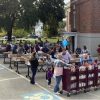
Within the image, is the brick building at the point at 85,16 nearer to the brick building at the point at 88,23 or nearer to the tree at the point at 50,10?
the brick building at the point at 88,23

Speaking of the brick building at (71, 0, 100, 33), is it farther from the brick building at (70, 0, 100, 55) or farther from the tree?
the tree

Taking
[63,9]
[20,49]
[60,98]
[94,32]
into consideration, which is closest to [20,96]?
[60,98]

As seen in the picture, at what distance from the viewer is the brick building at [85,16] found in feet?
121

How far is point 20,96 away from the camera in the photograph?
15.3 metres

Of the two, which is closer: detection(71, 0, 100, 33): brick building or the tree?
detection(71, 0, 100, 33): brick building

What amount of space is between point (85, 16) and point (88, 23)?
1615 mm

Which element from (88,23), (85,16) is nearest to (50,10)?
(85,16)

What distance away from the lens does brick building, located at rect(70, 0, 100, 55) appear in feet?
121

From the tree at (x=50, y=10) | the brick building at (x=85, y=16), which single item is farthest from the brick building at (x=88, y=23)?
the tree at (x=50, y=10)

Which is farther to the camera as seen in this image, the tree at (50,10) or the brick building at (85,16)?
the tree at (50,10)

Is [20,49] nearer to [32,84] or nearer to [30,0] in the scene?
[32,84]

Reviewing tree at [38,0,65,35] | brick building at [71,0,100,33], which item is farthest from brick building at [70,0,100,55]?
tree at [38,0,65,35]

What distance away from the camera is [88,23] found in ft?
125

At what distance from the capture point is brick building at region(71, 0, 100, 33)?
37.0 m
